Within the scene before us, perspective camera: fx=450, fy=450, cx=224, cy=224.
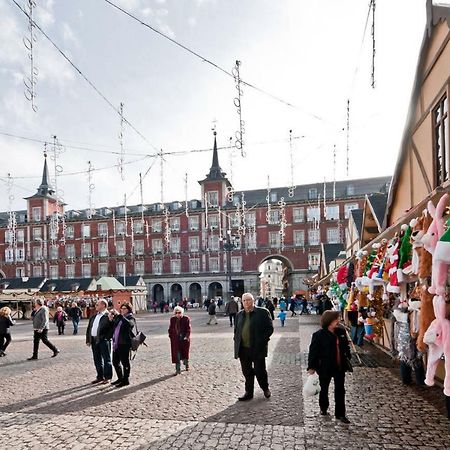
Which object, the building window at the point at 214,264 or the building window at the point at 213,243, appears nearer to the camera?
the building window at the point at 214,264

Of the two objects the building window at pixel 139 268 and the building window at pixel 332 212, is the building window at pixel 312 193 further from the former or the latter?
the building window at pixel 139 268

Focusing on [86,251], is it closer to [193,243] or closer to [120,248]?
[120,248]

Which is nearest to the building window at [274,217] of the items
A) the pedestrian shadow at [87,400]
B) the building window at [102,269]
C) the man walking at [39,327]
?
the building window at [102,269]

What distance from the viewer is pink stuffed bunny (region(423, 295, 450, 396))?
4875mm

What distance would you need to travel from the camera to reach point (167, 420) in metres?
6.19

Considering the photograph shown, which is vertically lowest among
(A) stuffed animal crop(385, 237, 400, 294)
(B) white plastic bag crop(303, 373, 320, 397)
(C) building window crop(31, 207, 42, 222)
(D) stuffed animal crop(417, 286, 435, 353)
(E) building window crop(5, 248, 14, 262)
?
(B) white plastic bag crop(303, 373, 320, 397)

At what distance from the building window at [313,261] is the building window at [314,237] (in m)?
1.54

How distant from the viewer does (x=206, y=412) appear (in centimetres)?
657

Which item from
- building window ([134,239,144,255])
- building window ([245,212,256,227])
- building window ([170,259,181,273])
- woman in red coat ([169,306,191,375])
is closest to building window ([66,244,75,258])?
building window ([134,239,144,255])

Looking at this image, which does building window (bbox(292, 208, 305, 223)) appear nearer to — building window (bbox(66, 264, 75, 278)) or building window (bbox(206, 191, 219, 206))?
building window (bbox(206, 191, 219, 206))

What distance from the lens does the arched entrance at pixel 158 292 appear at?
6297 cm

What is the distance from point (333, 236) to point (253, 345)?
50741 millimetres

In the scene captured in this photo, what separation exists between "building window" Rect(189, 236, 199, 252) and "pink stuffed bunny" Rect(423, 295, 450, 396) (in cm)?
5686

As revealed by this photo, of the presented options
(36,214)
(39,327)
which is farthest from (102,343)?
(36,214)
